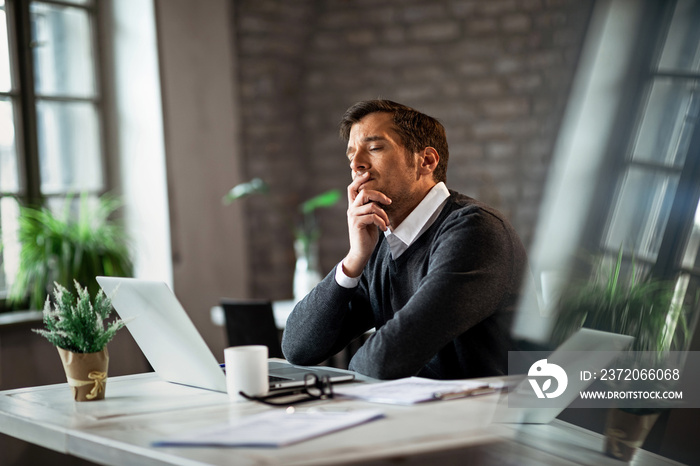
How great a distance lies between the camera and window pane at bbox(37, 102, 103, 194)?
380 centimetres

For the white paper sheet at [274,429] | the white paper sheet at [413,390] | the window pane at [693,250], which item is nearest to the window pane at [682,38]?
the window pane at [693,250]

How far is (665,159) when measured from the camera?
59 centimetres

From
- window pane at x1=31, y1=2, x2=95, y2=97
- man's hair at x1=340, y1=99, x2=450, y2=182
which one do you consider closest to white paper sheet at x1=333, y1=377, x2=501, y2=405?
man's hair at x1=340, y1=99, x2=450, y2=182

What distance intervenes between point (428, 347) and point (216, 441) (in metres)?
0.57

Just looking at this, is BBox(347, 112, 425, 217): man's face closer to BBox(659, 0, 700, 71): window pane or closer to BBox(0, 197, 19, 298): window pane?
BBox(659, 0, 700, 71): window pane

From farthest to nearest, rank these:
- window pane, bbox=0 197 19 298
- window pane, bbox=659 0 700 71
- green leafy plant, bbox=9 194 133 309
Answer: window pane, bbox=0 197 19 298 < green leafy plant, bbox=9 194 133 309 < window pane, bbox=659 0 700 71

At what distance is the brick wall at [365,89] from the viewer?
4109 millimetres

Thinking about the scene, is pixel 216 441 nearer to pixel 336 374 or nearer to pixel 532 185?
pixel 336 374

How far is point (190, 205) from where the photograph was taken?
159 inches

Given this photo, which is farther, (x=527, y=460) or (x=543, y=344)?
(x=527, y=460)

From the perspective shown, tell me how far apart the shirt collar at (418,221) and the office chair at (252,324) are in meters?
1.09

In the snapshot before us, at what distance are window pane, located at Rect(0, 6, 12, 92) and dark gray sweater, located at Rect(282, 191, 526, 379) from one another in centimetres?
237

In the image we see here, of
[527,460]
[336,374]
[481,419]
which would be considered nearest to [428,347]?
[336,374]

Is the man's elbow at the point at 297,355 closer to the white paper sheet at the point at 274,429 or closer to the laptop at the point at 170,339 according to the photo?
the laptop at the point at 170,339
